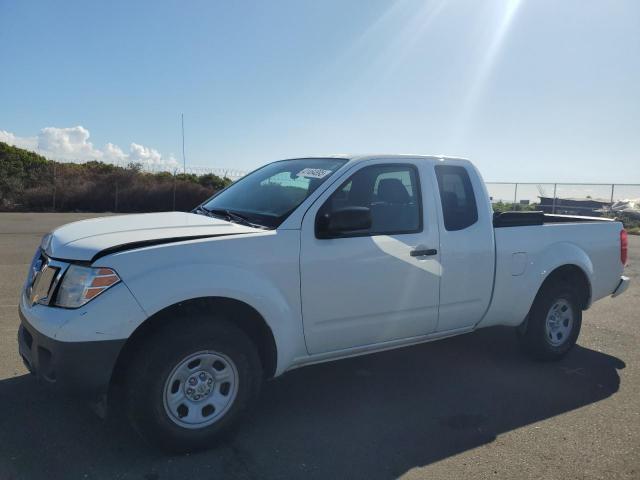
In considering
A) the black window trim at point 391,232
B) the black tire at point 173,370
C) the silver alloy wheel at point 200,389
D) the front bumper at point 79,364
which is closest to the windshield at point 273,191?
the black window trim at point 391,232

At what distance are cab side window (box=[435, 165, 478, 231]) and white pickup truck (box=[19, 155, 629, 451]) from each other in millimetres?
13

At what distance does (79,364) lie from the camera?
304 centimetres

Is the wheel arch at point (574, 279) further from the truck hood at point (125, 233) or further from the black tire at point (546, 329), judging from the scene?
the truck hood at point (125, 233)

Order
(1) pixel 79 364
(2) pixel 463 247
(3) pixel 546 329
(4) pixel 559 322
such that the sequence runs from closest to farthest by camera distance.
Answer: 1. (1) pixel 79 364
2. (2) pixel 463 247
3. (3) pixel 546 329
4. (4) pixel 559 322

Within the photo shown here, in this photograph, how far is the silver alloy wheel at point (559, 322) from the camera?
212 inches

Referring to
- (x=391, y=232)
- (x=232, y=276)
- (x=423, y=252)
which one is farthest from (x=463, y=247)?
(x=232, y=276)

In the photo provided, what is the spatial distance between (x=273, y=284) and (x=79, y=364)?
1.24 m

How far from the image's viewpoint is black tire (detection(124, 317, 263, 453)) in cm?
319

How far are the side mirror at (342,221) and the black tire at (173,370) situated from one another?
92cm

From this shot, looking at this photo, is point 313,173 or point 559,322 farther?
point 559,322

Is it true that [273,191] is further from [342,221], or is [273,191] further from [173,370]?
[173,370]

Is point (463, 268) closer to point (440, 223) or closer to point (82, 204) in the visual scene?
point (440, 223)

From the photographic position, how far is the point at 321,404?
14.1ft

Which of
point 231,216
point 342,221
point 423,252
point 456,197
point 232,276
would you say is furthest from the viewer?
point 456,197
